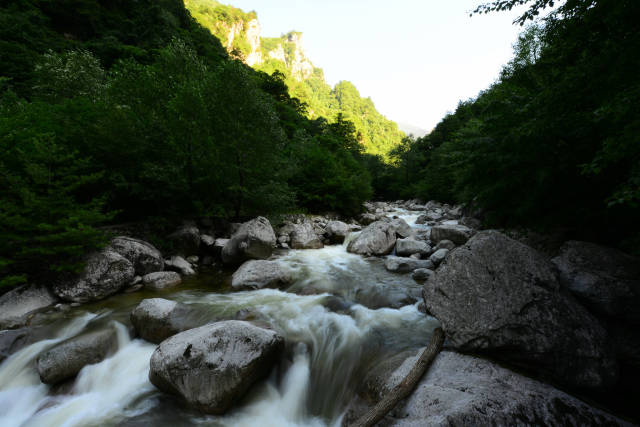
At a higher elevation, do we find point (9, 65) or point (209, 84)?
point (9, 65)

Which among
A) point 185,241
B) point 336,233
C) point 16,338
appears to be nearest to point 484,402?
point 16,338

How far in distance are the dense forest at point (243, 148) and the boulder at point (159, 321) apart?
253cm

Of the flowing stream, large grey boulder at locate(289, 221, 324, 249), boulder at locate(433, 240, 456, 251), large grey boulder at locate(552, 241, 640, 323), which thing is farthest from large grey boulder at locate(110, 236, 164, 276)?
boulder at locate(433, 240, 456, 251)

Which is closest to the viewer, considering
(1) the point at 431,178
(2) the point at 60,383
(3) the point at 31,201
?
(2) the point at 60,383

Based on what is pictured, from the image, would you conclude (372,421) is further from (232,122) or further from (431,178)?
(431,178)

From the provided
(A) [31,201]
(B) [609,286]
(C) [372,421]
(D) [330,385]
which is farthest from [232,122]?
(B) [609,286]

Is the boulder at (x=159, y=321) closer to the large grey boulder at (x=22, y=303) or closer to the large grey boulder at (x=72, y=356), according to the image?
the large grey boulder at (x=72, y=356)

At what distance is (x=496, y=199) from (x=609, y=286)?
2442 mm

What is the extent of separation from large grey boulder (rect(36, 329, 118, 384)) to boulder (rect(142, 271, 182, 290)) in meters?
2.15

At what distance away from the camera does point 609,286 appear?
3.17 metres

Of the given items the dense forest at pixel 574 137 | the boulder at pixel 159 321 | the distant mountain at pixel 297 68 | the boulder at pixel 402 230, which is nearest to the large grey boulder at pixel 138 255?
the boulder at pixel 159 321

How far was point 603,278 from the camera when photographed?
325cm

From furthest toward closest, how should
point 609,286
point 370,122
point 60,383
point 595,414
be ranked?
point 370,122 → point 60,383 → point 609,286 → point 595,414

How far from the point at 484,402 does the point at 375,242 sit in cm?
760
